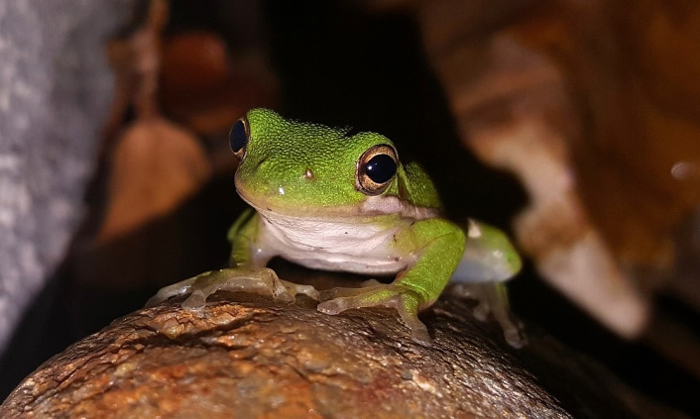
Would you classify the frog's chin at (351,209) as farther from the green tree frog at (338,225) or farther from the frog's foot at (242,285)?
the frog's foot at (242,285)

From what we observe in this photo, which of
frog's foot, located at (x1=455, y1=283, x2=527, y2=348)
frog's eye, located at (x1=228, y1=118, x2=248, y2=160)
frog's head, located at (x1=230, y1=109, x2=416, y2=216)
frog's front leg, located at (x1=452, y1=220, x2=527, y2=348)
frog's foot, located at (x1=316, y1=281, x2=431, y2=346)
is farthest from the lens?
frog's front leg, located at (x1=452, y1=220, x2=527, y2=348)

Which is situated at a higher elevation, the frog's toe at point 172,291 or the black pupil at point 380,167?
the black pupil at point 380,167

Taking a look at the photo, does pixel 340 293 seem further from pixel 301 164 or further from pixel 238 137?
pixel 238 137

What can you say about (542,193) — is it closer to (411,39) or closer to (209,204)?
(411,39)

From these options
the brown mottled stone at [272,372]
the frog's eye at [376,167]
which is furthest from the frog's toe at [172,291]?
the frog's eye at [376,167]

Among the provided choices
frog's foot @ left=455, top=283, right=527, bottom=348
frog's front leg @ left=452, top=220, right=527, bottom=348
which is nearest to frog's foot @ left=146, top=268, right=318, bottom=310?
frog's foot @ left=455, top=283, right=527, bottom=348

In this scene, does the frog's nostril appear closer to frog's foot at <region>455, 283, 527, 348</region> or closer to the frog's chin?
the frog's chin

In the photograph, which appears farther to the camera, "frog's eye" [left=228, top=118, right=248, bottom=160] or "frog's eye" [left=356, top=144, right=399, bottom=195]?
"frog's eye" [left=228, top=118, right=248, bottom=160]
